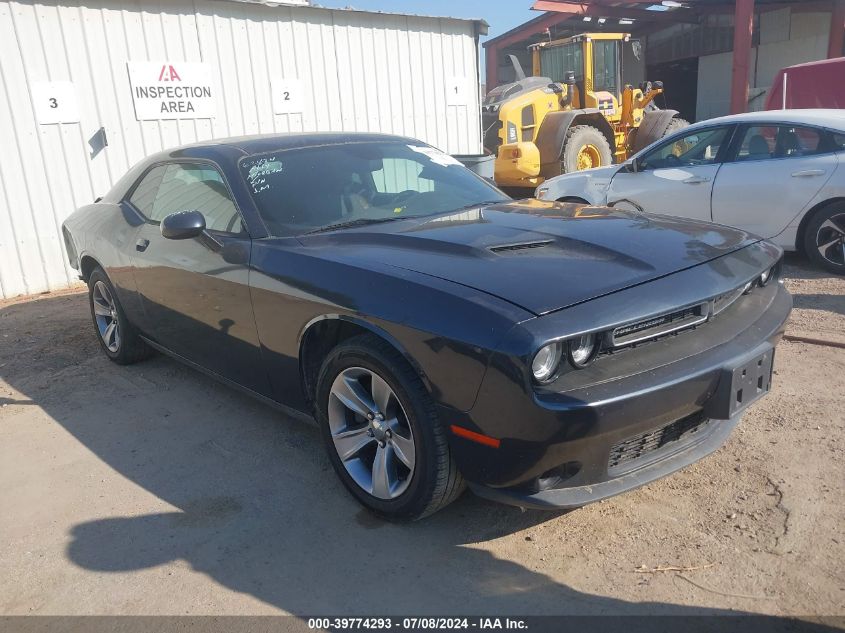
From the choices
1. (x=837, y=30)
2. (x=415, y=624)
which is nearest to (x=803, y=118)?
(x=415, y=624)

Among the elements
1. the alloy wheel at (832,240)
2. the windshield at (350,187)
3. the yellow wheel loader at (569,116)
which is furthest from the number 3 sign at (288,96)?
the alloy wheel at (832,240)

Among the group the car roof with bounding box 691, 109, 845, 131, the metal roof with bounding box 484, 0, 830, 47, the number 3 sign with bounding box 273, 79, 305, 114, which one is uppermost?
the metal roof with bounding box 484, 0, 830, 47

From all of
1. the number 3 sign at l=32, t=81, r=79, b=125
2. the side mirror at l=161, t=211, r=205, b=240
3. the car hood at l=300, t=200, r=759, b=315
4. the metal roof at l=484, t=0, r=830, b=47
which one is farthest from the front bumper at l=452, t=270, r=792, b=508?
the metal roof at l=484, t=0, r=830, b=47

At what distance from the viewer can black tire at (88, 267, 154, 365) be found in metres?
4.95

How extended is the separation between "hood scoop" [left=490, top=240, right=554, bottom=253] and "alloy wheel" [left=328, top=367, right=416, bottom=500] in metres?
0.73

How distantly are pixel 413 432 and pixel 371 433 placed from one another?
1.12ft

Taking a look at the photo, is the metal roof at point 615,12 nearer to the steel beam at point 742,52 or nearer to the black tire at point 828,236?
the steel beam at point 742,52

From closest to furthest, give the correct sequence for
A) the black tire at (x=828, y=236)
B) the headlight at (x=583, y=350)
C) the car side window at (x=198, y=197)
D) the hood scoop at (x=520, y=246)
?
the headlight at (x=583, y=350), the hood scoop at (x=520, y=246), the car side window at (x=198, y=197), the black tire at (x=828, y=236)

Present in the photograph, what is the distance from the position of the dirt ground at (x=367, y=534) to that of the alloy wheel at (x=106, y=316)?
1124 millimetres

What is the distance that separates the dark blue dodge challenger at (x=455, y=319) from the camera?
2410 mm

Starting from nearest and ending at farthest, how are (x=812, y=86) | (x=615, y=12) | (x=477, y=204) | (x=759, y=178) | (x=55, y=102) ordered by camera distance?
1. (x=477, y=204)
2. (x=759, y=178)
3. (x=55, y=102)
4. (x=812, y=86)
5. (x=615, y=12)

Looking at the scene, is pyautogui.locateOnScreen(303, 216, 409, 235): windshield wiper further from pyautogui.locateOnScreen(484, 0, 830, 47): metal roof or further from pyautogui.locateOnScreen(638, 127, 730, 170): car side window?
pyautogui.locateOnScreen(484, 0, 830, 47): metal roof

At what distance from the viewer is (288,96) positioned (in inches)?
365

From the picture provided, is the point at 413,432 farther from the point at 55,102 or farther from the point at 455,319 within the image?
the point at 55,102
